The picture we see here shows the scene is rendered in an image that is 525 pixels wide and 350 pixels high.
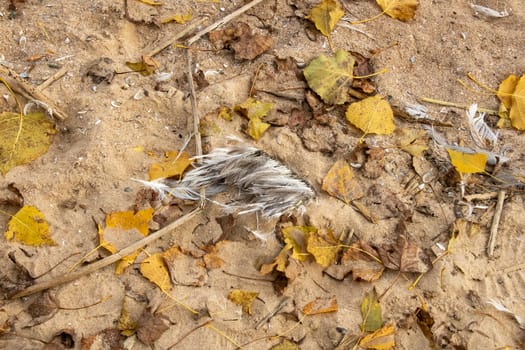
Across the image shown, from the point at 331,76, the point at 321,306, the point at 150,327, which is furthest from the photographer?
the point at 331,76

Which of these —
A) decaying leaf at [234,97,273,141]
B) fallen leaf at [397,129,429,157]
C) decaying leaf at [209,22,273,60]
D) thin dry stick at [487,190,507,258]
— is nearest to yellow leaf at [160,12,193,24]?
decaying leaf at [209,22,273,60]

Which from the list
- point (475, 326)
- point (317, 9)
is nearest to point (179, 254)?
point (475, 326)

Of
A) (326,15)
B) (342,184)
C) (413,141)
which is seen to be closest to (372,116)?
(413,141)

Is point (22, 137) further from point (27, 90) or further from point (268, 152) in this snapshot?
point (268, 152)

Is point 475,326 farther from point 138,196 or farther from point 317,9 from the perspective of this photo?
point 317,9

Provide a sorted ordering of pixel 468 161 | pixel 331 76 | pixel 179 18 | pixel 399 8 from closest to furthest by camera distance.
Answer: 1. pixel 468 161
2. pixel 331 76
3. pixel 179 18
4. pixel 399 8
